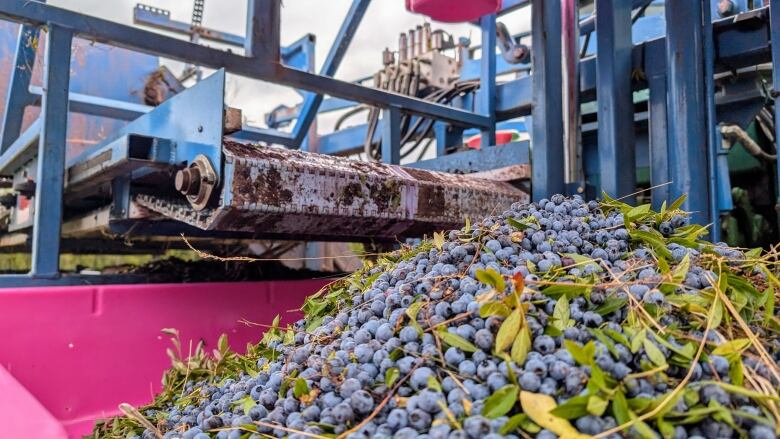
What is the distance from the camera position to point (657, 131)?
189 cm

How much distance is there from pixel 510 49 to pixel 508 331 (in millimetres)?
2360

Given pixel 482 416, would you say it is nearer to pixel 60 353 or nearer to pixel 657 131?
pixel 60 353

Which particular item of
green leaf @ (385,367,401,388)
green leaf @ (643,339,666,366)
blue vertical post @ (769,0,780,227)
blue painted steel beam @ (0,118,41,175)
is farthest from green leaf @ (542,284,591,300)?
blue painted steel beam @ (0,118,41,175)

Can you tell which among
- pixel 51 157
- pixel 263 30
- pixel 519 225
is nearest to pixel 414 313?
pixel 519 225

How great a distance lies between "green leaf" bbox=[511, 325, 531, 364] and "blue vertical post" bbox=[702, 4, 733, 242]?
1.29 meters

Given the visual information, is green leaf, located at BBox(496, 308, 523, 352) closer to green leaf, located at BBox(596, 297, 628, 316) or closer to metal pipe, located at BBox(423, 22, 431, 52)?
green leaf, located at BBox(596, 297, 628, 316)

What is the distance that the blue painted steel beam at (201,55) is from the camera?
150cm

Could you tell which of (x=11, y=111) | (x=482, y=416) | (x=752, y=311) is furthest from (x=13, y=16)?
(x=752, y=311)

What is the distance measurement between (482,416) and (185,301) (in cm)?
123

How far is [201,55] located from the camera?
6.07ft

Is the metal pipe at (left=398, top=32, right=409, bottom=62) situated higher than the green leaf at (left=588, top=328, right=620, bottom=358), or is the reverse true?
the metal pipe at (left=398, top=32, right=409, bottom=62)

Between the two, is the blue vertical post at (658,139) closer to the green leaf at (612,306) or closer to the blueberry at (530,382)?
the green leaf at (612,306)

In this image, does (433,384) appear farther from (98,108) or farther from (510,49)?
(98,108)

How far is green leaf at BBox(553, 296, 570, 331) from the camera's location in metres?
0.71
